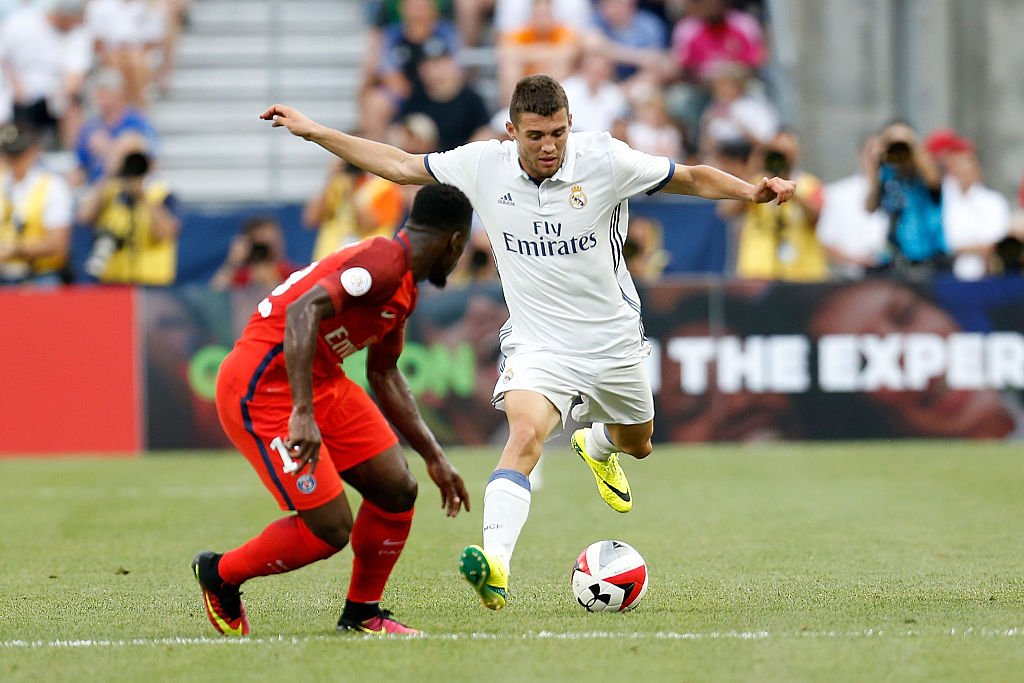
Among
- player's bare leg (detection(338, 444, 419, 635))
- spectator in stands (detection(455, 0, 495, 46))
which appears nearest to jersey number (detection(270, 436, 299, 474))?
player's bare leg (detection(338, 444, 419, 635))

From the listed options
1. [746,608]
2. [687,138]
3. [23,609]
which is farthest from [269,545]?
[687,138]

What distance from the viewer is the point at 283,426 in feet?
19.4

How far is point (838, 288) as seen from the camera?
14.5 meters

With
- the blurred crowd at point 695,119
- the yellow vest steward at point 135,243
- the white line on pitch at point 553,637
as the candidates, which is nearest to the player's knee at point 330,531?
the white line on pitch at point 553,637

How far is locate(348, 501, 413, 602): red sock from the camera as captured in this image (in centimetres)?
613

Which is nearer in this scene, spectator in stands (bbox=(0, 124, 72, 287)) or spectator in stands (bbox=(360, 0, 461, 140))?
spectator in stands (bbox=(0, 124, 72, 287))

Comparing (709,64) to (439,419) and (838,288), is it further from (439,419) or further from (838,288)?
(439,419)

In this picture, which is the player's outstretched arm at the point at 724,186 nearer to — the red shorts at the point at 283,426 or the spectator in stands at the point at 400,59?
the red shorts at the point at 283,426

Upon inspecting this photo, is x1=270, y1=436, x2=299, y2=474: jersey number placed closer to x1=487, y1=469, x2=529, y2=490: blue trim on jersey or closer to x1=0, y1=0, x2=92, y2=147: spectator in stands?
x1=487, y1=469, x2=529, y2=490: blue trim on jersey

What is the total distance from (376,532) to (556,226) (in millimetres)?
1743

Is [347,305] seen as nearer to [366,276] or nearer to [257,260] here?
[366,276]

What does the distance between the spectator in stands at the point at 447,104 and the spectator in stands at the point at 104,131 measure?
3.02 m

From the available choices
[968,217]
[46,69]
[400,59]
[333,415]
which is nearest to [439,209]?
[333,415]

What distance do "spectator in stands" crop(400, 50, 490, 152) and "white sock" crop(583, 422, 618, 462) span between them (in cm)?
856
